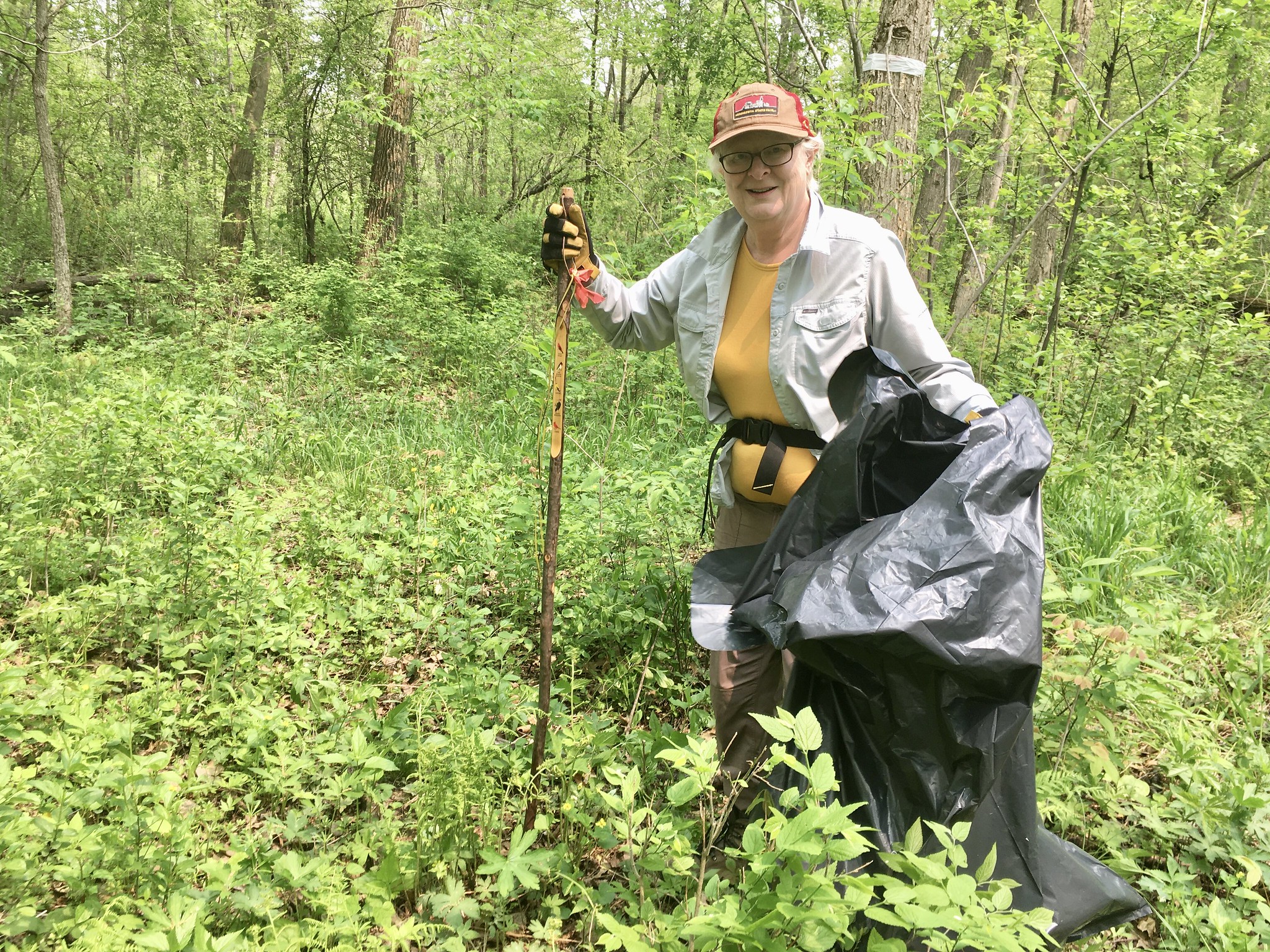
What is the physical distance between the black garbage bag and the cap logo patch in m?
0.74

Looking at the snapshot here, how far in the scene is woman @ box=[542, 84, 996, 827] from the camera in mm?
2121

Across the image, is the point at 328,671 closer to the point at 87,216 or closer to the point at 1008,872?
the point at 1008,872

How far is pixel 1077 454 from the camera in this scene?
5312 mm

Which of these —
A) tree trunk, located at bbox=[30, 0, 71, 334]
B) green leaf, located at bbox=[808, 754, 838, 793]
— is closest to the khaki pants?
green leaf, located at bbox=[808, 754, 838, 793]

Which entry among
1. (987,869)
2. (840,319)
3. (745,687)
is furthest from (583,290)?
(987,869)

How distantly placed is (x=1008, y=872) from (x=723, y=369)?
152cm

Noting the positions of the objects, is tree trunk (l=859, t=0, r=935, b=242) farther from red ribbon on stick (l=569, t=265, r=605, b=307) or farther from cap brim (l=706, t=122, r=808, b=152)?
red ribbon on stick (l=569, t=265, r=605, b=307)

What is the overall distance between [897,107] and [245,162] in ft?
31.8

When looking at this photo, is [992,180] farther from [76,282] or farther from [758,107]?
[76,282]

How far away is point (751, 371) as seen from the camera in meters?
2.25

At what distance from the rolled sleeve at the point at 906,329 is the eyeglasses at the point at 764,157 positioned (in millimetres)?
372

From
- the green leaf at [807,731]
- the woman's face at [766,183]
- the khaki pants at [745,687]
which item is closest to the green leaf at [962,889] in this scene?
the green leaf at [807,731]

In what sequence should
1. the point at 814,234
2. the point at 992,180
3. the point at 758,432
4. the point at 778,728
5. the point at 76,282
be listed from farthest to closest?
the point at 992,180 → the point at 76,282 → the point at 758,432 → the point at 814,234 → the point at 778,728

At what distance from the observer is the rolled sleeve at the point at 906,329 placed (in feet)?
6.82
